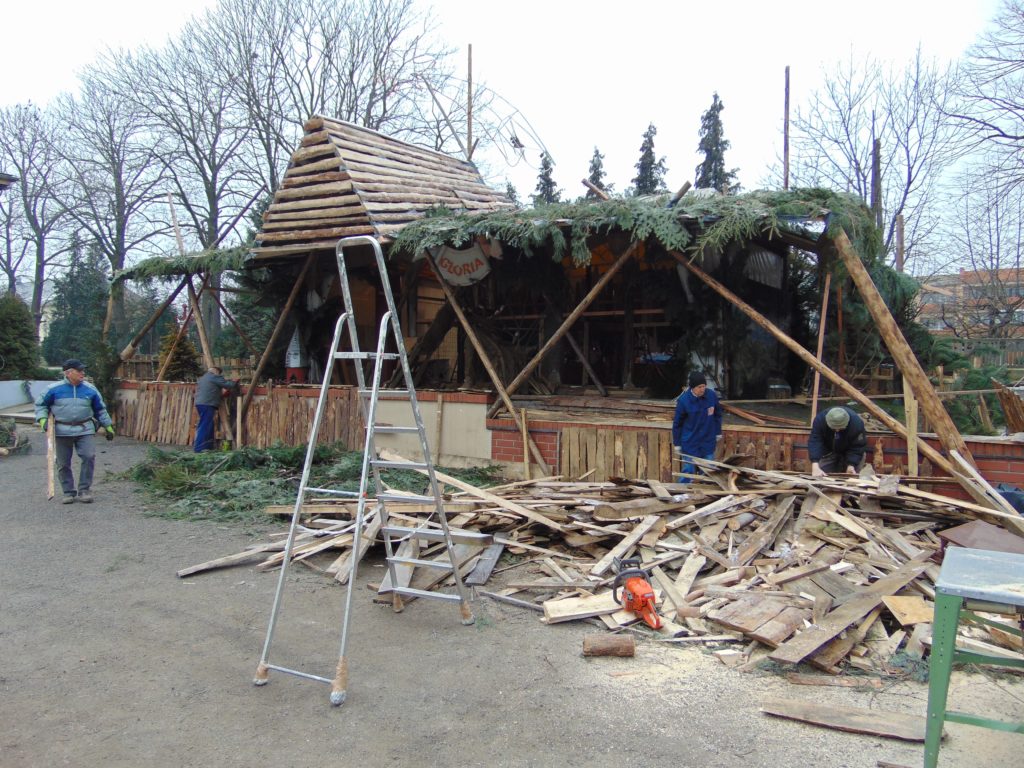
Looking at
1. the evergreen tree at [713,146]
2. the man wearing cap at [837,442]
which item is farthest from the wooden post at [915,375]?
the evergreen tree at [713,146]

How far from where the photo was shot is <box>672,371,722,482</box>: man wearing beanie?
25.2ft

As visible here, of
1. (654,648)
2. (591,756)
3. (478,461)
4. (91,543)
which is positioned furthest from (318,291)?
(591,756)

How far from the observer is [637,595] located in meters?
4.61

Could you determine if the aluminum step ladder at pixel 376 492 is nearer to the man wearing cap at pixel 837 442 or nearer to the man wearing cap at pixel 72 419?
the man wearing cap at pixel 837 442

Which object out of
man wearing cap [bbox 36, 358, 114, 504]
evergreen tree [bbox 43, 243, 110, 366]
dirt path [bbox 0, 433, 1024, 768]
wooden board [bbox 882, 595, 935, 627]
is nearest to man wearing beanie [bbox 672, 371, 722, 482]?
wooden board [bbox 882, 595, 935, 627]

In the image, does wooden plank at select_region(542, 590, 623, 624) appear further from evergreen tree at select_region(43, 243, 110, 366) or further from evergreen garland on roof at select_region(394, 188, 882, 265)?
evergreen tree at select_region(43, 243, 110, 366)

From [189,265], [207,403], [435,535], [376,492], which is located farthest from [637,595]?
[189,265]

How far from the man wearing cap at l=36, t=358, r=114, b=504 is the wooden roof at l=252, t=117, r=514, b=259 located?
397cm

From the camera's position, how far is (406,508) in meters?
6.55

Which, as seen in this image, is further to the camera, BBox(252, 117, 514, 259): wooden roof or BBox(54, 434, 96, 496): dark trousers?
BBox(252, 117, 514, 259): wooden roof

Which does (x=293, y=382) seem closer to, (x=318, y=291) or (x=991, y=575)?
(x=318, y=291)

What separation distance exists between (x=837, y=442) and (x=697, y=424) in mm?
1443

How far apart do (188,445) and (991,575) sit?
13.8 meters

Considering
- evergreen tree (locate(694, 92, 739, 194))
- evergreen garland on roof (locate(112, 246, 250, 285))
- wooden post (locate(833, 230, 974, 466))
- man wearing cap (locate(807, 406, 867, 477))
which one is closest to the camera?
wooden post (locate(833, 230, 974, 466))
